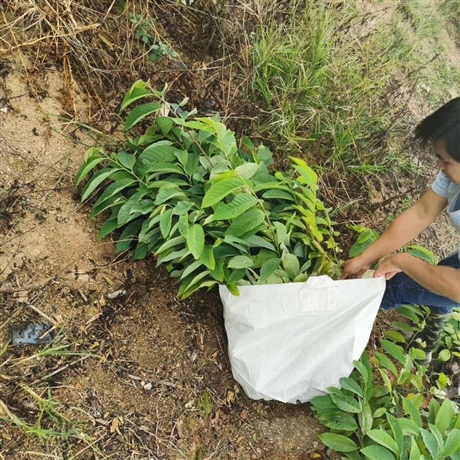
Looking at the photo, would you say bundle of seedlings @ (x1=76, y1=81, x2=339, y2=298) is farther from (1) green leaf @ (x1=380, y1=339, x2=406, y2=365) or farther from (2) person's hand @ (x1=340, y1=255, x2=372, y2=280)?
(1) green leaf @ (x1=380, y1=339, x2=406, y2=365)

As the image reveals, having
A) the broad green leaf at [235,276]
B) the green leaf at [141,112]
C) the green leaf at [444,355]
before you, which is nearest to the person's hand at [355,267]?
the broad green leaf at [235,276]

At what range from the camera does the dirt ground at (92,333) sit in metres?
1.31

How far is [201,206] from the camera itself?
1336 mm

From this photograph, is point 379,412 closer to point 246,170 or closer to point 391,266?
point 391,266

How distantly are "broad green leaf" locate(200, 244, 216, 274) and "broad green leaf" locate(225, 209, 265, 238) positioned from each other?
8 centimetres

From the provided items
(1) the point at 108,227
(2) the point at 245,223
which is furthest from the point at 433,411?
(1) the point at 108,227

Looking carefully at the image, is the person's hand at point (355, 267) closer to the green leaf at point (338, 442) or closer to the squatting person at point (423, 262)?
the squatting person at point (423, 262)

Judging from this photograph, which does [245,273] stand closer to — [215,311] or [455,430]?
[215,311]


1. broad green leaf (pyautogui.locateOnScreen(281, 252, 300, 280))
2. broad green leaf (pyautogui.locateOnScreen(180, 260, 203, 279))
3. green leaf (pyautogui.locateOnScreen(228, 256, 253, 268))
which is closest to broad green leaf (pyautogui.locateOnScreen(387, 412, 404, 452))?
broad green leaf (pyautogui.locateOnScreen(281, 252, 300, 280))

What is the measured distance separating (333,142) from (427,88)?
1.22 m

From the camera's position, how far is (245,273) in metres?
1.45

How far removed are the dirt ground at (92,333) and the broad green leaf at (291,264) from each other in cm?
32

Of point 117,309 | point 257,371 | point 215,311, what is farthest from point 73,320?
point 257,371

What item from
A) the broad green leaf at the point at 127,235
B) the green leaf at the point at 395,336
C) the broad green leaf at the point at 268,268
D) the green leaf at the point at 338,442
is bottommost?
the green leaf at the point at 338,442
